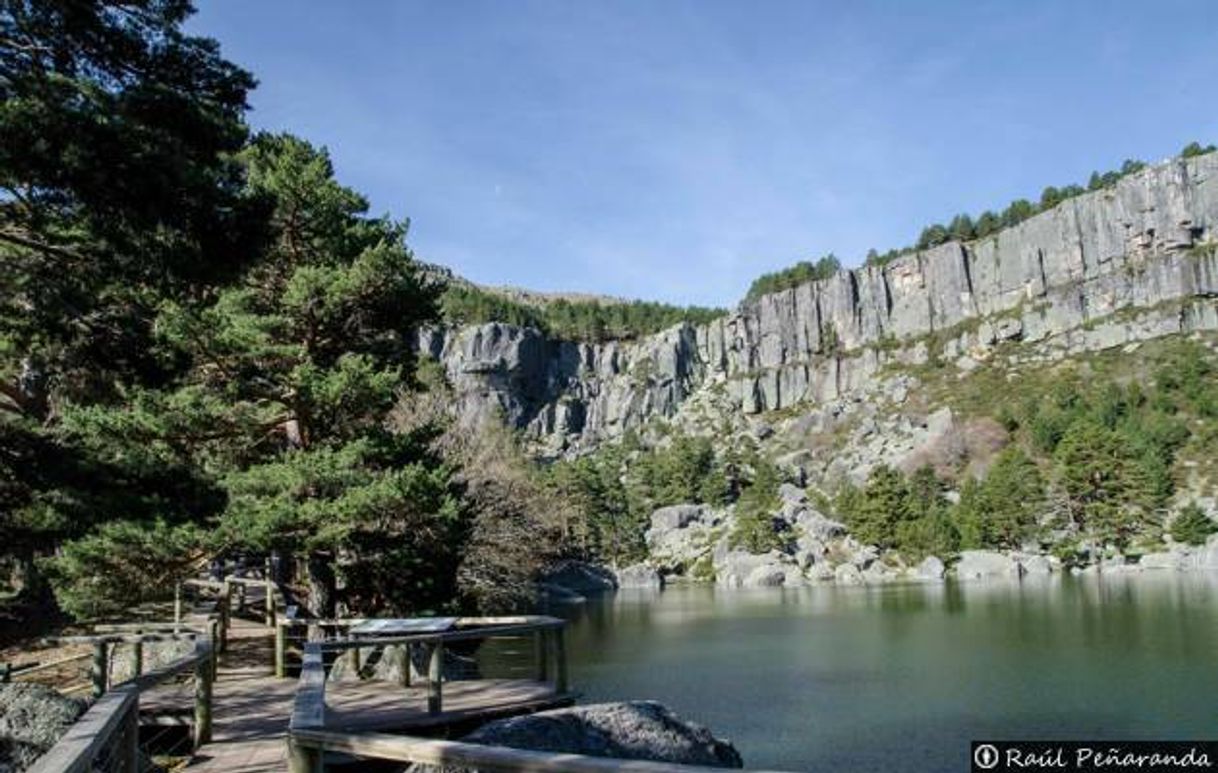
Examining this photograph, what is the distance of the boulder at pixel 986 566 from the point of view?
202 ft

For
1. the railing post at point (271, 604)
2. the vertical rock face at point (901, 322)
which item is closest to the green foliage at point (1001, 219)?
the vertical rock face at point (901, 322)

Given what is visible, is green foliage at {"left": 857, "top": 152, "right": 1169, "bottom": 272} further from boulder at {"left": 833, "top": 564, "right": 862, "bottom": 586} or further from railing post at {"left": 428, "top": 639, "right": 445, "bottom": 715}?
railing post at {"left": 428, "top": 639, "right": 445, "bottom": 715}

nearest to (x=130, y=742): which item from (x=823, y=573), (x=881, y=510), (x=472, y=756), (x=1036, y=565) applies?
(x=472, y=756)

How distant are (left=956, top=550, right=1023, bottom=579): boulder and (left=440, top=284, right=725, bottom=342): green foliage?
3364 inches

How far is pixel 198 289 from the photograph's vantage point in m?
9.26

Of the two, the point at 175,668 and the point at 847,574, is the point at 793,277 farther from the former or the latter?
the point at 175,668

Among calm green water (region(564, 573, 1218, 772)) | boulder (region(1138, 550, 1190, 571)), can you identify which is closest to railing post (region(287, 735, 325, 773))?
calm green water (region(564, 573, 1218, 772))

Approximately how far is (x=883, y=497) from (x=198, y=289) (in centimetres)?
7104

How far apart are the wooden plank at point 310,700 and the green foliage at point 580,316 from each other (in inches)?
5061

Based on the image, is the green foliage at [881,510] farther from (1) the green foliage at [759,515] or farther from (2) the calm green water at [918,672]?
(2) the calm green water at [918,672]

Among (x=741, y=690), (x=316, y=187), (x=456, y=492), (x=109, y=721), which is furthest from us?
(x=741, y=690)

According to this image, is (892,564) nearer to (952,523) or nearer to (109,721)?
(952,523)

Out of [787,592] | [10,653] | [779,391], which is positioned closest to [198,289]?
[10,653]

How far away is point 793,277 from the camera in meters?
157
